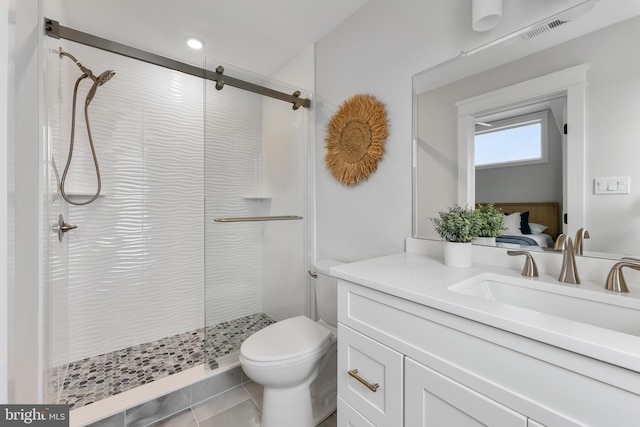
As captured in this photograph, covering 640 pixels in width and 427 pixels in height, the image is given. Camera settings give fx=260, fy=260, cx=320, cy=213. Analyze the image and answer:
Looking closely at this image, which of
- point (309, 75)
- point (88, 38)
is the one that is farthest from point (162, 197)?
point (309, 75)

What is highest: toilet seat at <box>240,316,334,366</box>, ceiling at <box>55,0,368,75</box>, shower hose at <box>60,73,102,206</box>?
ceiling at <box>55,0,368,75</box>

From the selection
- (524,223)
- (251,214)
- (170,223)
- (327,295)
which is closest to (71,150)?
(170,223)

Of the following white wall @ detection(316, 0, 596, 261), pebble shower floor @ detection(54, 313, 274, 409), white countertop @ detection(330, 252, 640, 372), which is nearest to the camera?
white countertop @ detection(330, 252, 640, 372)

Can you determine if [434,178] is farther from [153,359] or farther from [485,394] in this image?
[153,359]

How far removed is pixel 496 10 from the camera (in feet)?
3.32

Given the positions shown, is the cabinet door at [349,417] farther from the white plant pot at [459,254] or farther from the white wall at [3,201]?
the white wall at [3,201]

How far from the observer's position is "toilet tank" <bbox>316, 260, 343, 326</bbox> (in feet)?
5.82

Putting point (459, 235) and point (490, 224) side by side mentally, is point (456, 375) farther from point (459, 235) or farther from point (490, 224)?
point (490, 224)

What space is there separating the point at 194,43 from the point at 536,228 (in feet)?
8.06

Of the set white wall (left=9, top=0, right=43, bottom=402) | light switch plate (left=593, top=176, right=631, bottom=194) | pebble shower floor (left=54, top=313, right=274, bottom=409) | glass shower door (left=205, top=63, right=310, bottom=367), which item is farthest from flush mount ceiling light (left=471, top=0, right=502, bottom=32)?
pebble shower floor (left=54, top=313, right=274, bottom=409)

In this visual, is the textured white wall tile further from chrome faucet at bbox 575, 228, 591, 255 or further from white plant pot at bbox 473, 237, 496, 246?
chrome faucet at bbox 575, 228, 591, 255

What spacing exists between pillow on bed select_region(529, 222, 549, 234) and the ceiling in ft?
5.17

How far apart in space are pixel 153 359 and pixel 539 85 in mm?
2658

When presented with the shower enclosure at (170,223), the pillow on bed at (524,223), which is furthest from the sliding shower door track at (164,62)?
the pillow on bed at (524,223)
